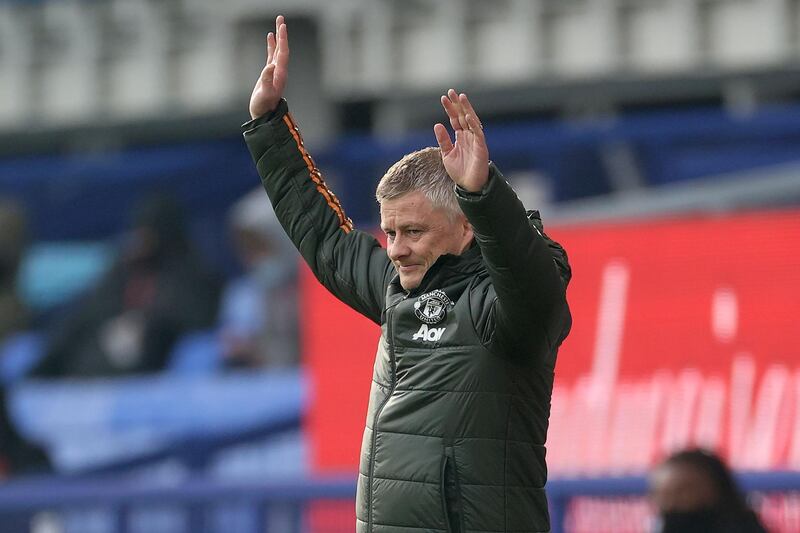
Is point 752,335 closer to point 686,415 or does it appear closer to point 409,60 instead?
point 686,415

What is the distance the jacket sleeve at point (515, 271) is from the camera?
341 centimetres

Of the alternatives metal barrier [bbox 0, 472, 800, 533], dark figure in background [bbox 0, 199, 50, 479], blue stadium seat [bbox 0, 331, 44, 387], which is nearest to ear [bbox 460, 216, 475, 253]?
metal barrier [bbox 0, 472, 800, 533]

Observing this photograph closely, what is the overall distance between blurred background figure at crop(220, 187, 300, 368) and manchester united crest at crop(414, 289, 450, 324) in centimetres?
1011

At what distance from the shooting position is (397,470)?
3.64m

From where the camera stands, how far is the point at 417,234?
147 inches

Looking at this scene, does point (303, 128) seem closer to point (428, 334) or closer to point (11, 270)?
point (11, 270)

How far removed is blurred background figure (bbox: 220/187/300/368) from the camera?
13844 mm

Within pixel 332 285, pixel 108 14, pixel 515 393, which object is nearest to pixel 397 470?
pixel 515 393

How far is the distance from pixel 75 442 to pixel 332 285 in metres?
10.2

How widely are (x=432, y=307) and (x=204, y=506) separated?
433 centimetres

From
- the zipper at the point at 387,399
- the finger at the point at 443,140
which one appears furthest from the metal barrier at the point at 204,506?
the finger at the point at 443,140

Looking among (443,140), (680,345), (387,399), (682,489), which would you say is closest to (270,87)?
(443,140)

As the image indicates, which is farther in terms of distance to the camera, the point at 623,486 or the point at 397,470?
the point at 623,486

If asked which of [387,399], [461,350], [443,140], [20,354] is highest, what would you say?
[443,140]
